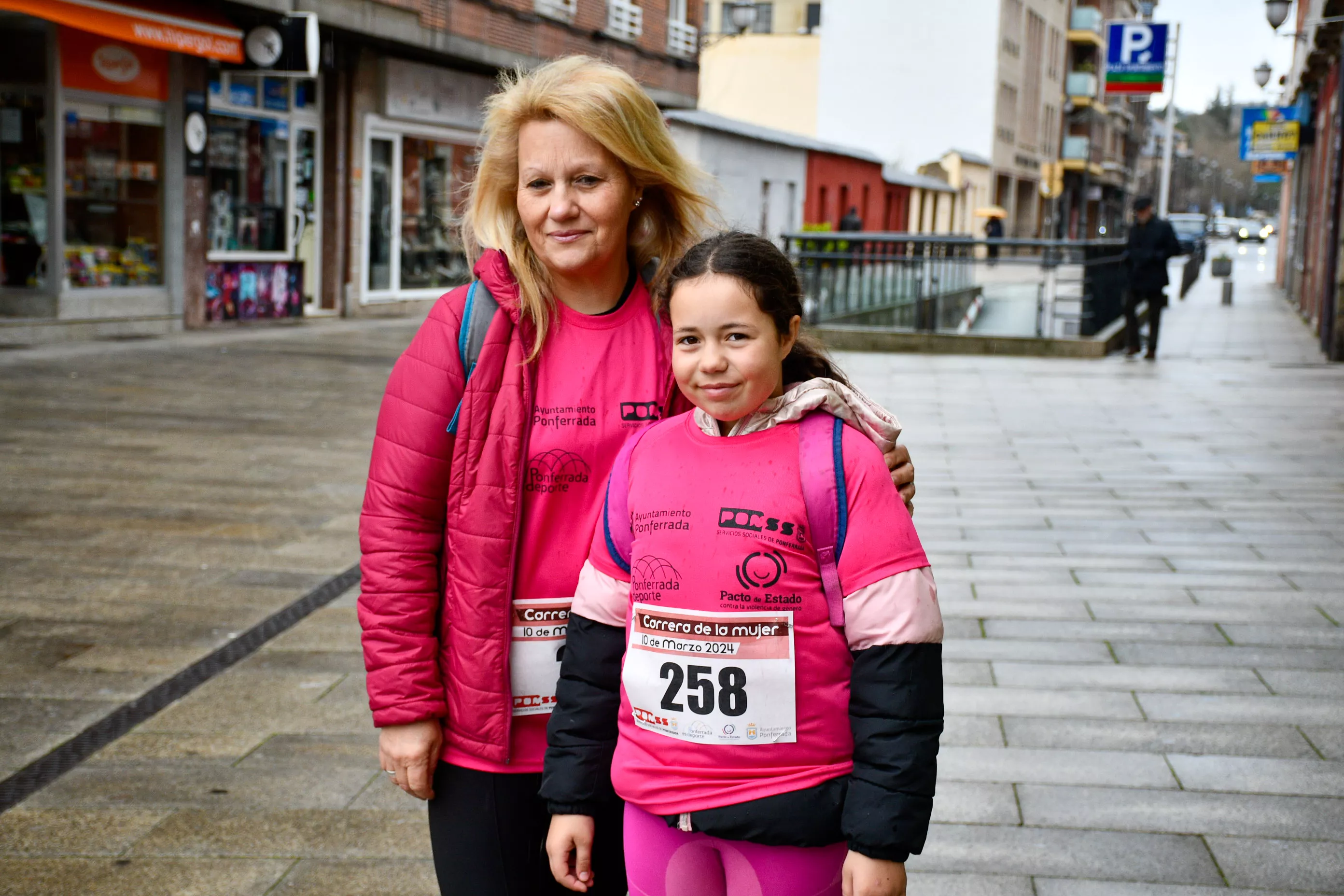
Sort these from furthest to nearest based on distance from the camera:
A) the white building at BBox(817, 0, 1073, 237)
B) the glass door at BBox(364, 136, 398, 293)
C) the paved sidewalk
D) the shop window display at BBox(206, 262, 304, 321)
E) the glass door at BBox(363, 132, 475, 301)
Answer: the white building at BBox(817, 0, 1073, 237) → the glass door at BBox(363, 132, 475, 301) → the glass door at BBox(364, 136, 398, 293) → the shop window display at BBox(206, 262, 304, 321) → the paved sidewalk

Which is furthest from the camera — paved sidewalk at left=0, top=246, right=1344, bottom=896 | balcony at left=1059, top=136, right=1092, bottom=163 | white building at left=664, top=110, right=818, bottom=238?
balcony at left=1059, top=136, right=1092, bottom=163

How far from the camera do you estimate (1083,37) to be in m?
76.0

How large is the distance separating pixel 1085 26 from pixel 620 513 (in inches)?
3152

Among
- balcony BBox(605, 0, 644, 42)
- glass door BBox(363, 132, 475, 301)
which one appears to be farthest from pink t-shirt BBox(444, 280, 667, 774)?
balcony BBox(605, 0, 644, 42)

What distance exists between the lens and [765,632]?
1.99m

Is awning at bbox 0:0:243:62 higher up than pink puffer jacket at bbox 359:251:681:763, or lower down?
higher up

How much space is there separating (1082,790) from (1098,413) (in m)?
8.93

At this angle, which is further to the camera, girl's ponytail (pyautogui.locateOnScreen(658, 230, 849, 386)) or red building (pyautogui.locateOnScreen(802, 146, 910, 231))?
Answer: red building (pyautogui.locateOnScreen(802, 146, 910, 231))

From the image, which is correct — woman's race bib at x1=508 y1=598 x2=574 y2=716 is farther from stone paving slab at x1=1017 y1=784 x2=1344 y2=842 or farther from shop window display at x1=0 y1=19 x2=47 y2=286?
shop window display at x1=0 y1=19 x2=47 y2=286

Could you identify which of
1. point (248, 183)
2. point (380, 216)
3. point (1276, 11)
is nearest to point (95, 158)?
point (248, 183)

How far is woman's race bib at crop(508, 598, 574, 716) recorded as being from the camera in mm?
2332

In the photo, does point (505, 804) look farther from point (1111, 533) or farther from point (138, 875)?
point (1111, 533)

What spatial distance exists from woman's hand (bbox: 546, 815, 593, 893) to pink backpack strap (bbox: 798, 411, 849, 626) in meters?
0.51

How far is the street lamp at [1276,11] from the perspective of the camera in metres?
25.0
